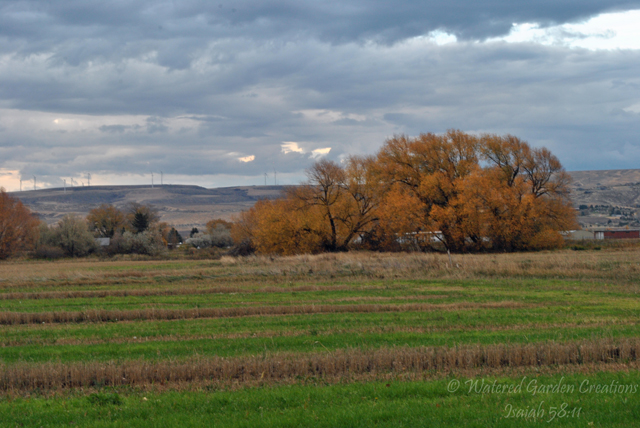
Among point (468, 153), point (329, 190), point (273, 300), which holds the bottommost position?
point (273, 300)

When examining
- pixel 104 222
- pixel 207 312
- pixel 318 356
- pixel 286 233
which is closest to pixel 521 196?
pixel 286 233

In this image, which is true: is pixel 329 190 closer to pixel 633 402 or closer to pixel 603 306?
pixel 603 306

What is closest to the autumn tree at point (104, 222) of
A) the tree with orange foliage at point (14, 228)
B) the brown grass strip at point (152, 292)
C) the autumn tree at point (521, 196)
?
the tree with orange foliage at point (14, 228)

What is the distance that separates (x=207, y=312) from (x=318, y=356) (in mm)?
9211

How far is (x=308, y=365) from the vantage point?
1071 cm

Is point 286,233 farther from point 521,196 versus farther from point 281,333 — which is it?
point 281,333

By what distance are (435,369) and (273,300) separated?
12.9m

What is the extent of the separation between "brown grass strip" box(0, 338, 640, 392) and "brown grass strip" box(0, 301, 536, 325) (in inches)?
309

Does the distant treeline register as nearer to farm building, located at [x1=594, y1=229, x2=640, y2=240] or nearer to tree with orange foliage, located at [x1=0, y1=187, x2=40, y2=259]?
tree with orange foliage, located at [x1=0, y1=187, x2=40, y2=259]

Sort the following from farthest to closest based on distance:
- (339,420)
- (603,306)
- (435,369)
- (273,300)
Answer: (273,300) < (603,306) < (435,369) < (339,420)

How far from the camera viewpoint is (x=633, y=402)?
8109 mm

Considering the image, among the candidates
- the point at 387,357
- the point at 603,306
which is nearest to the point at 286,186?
the point at 603,306

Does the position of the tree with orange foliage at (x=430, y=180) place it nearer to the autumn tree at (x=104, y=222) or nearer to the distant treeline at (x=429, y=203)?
the distant treeline at (x=429, y=203)

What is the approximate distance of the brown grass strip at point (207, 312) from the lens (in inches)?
728
